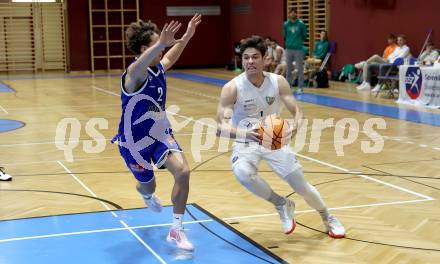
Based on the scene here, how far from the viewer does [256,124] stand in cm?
497

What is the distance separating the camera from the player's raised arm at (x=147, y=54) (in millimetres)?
4344

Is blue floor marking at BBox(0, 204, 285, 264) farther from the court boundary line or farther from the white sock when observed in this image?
the white sock

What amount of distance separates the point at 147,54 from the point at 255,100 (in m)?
1.02

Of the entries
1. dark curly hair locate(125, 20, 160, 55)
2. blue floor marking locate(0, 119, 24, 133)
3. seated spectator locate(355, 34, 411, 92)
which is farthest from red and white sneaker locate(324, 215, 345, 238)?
seated spectator locate(355, 34, 411, 92)

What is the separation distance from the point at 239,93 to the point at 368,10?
43.3 feet

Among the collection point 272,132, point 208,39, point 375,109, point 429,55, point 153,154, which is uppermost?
point 208,39

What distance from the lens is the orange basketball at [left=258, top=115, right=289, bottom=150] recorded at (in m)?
4.86

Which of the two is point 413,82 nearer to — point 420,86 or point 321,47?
point 420,86

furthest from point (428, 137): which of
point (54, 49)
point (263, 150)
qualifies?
point (54, 49)

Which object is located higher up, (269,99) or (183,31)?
(183,31)

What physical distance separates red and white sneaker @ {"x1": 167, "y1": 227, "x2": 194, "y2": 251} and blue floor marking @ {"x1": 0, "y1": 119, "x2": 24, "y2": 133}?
6.69 meters

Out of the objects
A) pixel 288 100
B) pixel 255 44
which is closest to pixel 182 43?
pixel 255 44

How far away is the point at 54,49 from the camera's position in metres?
24.1

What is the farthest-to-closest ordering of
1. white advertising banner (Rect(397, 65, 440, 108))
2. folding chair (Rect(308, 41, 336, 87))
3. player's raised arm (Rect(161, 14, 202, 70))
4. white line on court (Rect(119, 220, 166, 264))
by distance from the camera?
folding chair (Rect(308, 41, 336, 87)), white advertising banner (Rect(397, 65, 440, 108)), player's raised arm (Rect(161, 14, 202, 70)), white line on court (Rect(119, 220, 166, 264))
